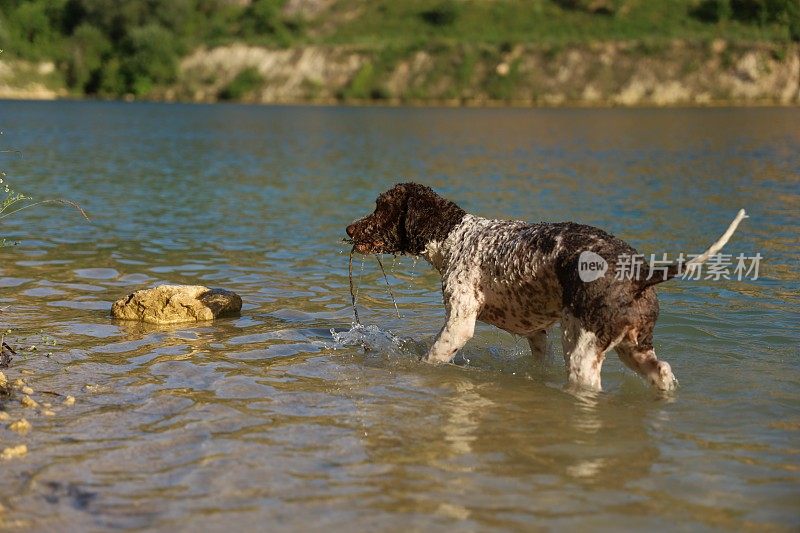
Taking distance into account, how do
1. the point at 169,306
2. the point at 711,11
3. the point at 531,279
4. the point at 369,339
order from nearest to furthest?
the point at 531,279 < the point at 369,339 < the point at 169,306 < the point at 711,11

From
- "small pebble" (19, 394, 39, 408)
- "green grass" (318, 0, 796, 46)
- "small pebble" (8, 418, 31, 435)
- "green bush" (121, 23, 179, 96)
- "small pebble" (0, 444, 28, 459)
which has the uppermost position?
"green grass" (318, 0, 796, 46)

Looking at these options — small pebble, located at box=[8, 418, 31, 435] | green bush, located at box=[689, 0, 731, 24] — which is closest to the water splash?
small pebble, located at box=[8, 418, 31, 435]

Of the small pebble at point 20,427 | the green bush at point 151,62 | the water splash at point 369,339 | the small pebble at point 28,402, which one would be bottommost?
the small pebble at point 20,427

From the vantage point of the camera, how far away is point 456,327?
27.8 ft

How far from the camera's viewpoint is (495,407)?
7762 mm

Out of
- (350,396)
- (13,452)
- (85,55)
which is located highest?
(85,55)

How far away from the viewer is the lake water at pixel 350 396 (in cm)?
574

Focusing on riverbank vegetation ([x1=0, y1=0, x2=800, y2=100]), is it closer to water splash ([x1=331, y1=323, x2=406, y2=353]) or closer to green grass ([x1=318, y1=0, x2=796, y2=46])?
green grass ([x1=318, y1=0, x2=796, y2=46])

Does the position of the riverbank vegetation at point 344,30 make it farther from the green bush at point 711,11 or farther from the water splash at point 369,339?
the water splash at point 369,339

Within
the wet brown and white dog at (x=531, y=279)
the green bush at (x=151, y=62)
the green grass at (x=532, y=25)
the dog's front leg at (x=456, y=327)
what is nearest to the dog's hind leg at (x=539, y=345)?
the wet brown and white dog at (x=531, y=279)

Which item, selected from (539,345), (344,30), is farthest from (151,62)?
(539,345)

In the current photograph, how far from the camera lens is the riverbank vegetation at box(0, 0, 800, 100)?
3351 inches

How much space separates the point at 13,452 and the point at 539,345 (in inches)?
186

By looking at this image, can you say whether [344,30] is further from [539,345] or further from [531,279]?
[531,279]
